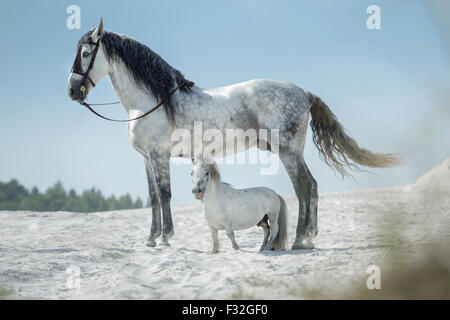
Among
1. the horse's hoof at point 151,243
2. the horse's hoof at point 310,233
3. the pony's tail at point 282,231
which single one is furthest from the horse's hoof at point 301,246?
the horse's hoof at point 151,243

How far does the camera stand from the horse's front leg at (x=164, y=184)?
526 cm

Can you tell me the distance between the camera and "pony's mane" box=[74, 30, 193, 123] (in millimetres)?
5453

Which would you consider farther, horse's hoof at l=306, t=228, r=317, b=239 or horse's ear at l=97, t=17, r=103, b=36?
horse's ear at l=97, t=17, r=103, b=36

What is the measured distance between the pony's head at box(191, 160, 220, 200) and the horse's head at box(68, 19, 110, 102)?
1904 millimetres

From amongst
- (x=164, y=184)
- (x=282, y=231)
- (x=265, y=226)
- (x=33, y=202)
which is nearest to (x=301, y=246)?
(x=282, y=231)

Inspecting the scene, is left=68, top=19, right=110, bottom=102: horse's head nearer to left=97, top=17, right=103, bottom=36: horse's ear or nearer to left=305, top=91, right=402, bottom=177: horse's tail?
left=97, top=17, right=103, bottom=36: horse's ear

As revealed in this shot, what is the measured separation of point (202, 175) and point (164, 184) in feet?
2.80

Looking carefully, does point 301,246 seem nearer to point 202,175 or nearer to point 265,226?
point 265,226

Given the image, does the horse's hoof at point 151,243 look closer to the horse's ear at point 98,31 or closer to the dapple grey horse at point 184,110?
the dapple grey horse at point 184,110

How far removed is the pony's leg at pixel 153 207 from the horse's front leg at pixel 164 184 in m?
0.24

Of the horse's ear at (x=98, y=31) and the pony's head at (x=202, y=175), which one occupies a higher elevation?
the horse's ear at (x=98, y=31)

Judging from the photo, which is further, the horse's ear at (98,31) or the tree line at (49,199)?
the tree line at (49,199)

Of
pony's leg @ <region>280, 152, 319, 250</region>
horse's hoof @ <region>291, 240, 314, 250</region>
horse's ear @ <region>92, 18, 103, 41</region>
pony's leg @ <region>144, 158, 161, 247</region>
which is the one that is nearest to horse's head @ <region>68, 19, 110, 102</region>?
horse's ear @ <region>92, 18, 103, 41</region>

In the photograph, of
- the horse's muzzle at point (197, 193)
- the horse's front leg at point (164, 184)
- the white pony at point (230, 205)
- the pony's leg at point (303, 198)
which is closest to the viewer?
the horse's muzzle at point (197, 193)
